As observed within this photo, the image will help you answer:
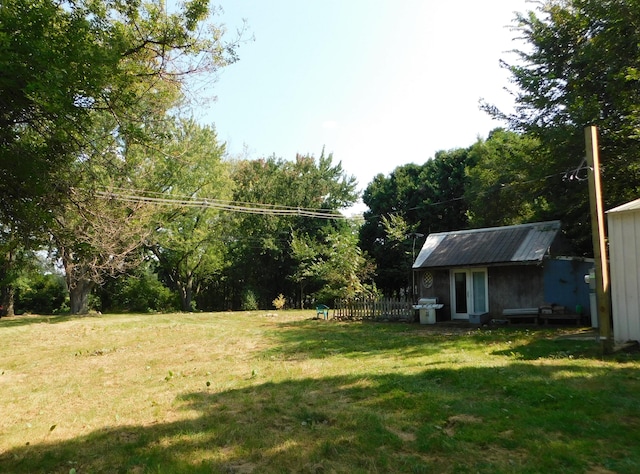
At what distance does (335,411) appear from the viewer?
19.5 ft

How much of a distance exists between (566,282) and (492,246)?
303cm

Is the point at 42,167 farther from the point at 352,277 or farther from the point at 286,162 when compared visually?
the point at 286,162

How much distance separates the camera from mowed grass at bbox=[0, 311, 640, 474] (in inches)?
174

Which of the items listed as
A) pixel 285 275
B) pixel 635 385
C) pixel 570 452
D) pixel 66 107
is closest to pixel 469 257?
pixel 635 385

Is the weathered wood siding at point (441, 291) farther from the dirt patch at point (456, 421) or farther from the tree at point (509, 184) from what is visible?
the dirt patch at point (456, 421)

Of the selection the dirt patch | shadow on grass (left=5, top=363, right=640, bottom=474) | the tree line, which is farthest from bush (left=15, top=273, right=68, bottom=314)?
the dirt patch

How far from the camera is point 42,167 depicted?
241 inches

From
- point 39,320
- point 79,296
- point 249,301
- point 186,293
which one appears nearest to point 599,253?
point 39,320

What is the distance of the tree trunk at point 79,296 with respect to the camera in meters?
29.7

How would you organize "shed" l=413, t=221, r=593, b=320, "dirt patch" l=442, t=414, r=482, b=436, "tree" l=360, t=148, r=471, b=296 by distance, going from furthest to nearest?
"tree" l=360, t=148, r=471, b=296 < "shed" l=413, t=221, r=593, b=320 < "dirt patch" l=442, t=414, r=482, b=436

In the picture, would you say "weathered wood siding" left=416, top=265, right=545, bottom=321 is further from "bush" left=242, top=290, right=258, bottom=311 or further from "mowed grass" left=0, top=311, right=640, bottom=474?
"bush" left=242, top=290, right=258, bottom=311

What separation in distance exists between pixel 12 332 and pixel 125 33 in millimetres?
16775

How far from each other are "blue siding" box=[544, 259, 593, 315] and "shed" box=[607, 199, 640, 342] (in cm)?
692

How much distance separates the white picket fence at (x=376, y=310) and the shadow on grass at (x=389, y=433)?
1251 cm
